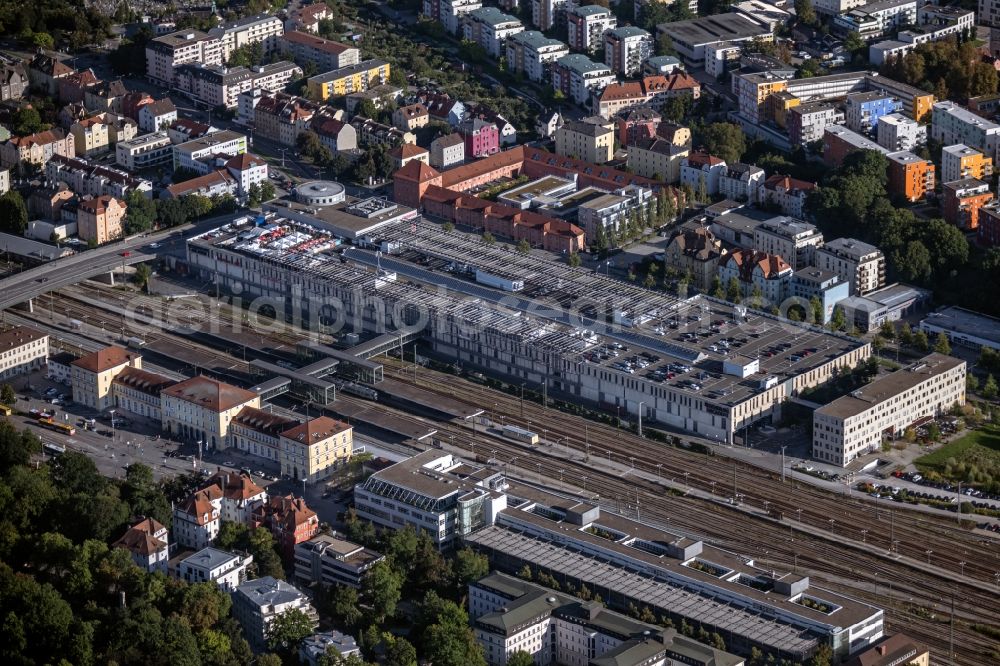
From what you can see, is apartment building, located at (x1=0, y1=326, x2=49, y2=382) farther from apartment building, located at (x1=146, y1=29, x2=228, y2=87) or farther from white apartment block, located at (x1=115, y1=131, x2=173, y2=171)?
apartment building, located at (x1=146, y1=29, x2=228, y2=87)

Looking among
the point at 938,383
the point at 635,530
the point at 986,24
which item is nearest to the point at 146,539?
the point at 635,530

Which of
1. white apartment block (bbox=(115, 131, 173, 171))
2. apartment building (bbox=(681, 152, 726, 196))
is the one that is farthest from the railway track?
white apartment block (bbox=(115, 131, 173, 171))

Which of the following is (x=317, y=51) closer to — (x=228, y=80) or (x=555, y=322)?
(x=228, y=80)

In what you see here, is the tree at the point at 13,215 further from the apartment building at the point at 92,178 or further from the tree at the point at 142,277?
the tree at the point at 142,277

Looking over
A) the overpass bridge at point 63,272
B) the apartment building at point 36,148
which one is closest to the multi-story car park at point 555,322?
the overpass bridge at point 63,272

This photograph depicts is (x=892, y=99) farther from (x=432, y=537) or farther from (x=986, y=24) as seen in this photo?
(x=432, y=537)

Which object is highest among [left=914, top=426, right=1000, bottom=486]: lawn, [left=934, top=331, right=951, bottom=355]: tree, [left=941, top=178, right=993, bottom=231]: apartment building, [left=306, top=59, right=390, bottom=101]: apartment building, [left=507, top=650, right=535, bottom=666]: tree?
[left=941, top=178, right=993, bottom=231]: apartment building
